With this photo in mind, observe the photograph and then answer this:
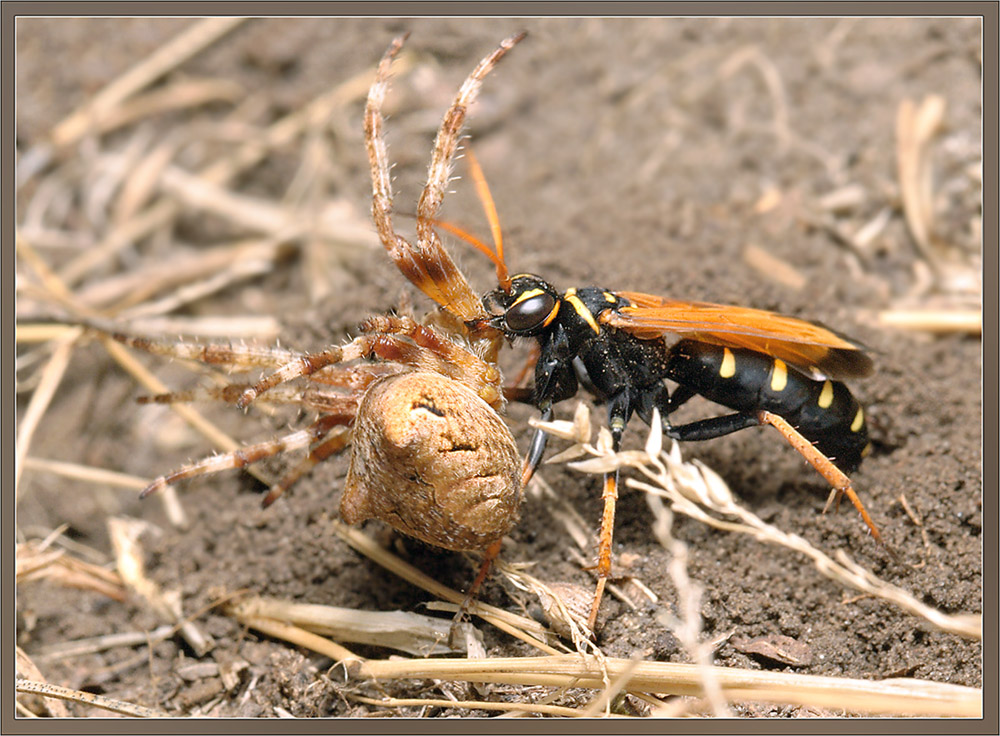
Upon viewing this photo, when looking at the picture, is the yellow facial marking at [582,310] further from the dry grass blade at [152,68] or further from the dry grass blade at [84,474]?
the dry grass blade at [152,68]

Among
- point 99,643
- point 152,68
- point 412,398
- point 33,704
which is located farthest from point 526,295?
point 152,68

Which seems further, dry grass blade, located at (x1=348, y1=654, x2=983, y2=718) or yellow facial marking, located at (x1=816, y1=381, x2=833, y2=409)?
yellow facial marking, located at (x1=816, y1=381, x2=833, y2=409)

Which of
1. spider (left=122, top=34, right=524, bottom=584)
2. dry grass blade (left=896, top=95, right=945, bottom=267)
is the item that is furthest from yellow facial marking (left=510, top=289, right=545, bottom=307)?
dry grass blade (left=896, top=95, right=945, bottom=267)

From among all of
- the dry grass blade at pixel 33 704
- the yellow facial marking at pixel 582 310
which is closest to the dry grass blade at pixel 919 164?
the yellow facial marking at pixel 582 310

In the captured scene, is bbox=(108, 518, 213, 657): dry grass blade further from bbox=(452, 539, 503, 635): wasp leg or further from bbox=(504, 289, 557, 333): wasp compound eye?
bbox=(504, 289, 557, 333): wasp compound eye

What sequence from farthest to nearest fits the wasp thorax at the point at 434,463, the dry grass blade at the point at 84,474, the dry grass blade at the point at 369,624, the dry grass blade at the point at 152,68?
the dry grass blade at the point at 152,68, the dry grass blade at the point at 84,474, the dry grass blade at the point at 369,624, the wasp thorax at the point at 434,463

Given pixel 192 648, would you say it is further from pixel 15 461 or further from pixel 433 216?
pixel 433 216

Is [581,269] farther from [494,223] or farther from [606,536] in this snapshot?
[606,536]
